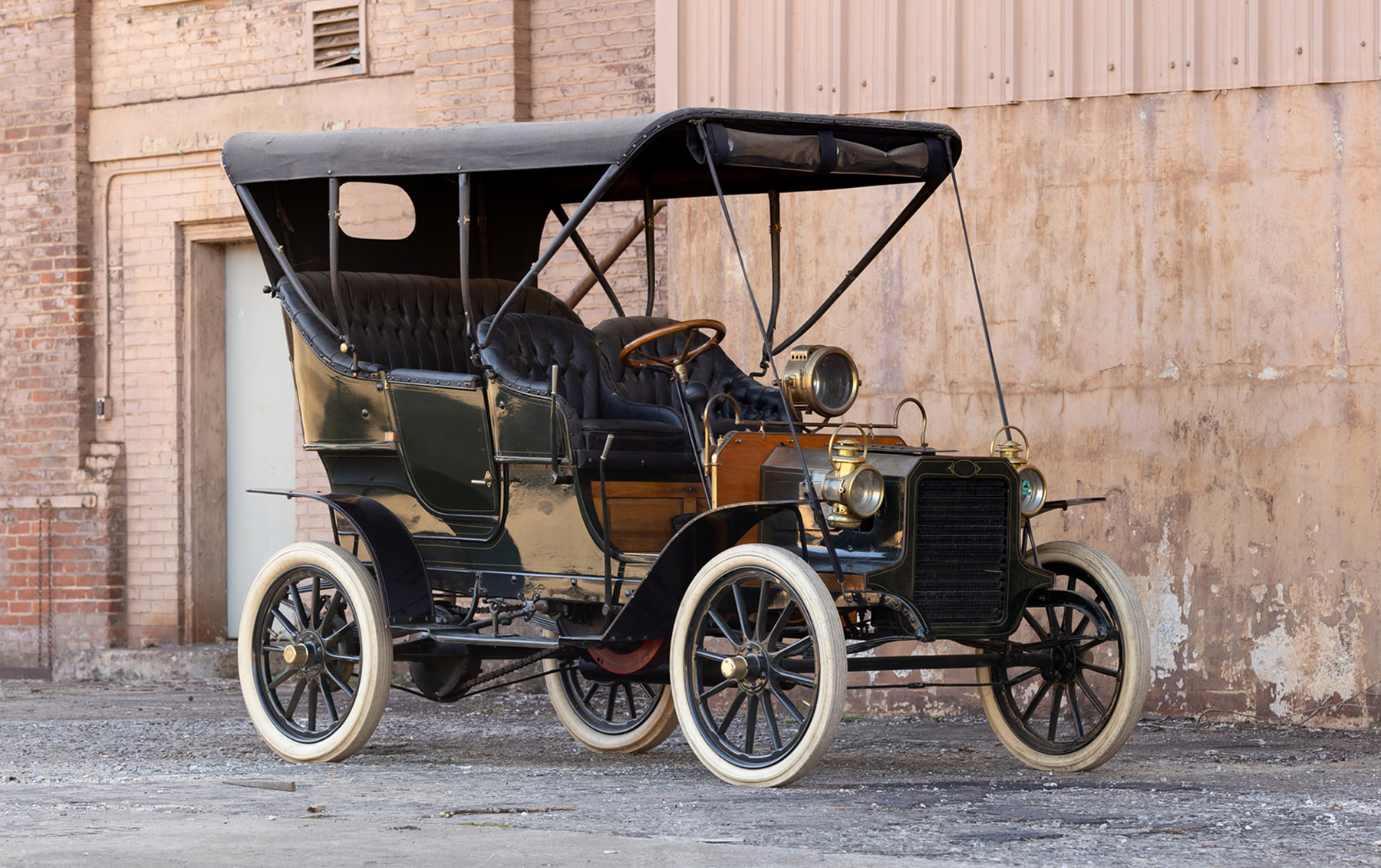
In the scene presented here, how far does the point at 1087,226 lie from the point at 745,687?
155 inches

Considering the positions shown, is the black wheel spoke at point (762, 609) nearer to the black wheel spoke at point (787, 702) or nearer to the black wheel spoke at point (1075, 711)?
the black wheel spoke at point (787, 702)

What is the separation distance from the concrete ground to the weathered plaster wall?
0.57 meters

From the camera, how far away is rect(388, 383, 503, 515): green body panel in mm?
7414

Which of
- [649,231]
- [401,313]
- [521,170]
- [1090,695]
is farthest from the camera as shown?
[649,231]

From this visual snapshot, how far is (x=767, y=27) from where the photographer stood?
33.6ft

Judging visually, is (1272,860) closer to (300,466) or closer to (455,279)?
(455,279)

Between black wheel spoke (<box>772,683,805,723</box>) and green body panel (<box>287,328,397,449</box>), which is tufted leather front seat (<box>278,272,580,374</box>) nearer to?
green body panel (<box>287,328,397,449</box>)

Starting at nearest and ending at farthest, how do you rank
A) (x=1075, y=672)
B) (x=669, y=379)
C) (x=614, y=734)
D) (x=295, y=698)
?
1. (x=1075, y=672)
2. (x=295, y=698)
3. (x=669, y=379)
4. (x=614, y=734)

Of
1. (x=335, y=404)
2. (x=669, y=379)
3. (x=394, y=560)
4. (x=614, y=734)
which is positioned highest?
(x=669, y=379)

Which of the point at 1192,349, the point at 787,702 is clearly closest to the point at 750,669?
the point at 787,702

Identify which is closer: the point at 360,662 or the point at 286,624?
the point at 360,662

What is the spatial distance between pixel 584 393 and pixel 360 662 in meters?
1.45

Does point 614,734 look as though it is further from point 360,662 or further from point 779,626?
point 779,626

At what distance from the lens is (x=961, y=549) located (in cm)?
675
